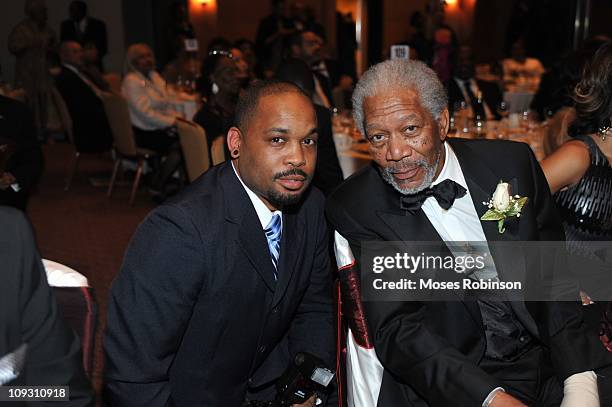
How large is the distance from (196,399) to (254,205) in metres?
0.58

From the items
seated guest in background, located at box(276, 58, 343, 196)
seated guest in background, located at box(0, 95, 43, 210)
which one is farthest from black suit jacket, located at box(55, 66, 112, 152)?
seated guest in background, located at box(276, 58, 343, 196)

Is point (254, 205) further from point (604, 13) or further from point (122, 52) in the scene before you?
point (604, 13)

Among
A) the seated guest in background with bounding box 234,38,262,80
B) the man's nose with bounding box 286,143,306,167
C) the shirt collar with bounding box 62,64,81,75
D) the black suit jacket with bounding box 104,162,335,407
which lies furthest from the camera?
the seated guest in background with bounding box 234,38,262,80

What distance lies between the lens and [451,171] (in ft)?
7.52

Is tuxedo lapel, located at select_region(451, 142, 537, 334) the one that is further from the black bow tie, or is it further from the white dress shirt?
the white dress shirt

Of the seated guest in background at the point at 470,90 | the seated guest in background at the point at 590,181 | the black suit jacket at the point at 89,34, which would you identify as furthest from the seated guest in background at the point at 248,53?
the seated guest in background at the point at 590,181

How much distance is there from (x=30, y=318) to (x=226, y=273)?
0.60 m

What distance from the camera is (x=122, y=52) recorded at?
12.1 meters

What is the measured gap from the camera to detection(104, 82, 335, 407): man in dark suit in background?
1925 mm

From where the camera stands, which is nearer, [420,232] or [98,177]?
[420,232]

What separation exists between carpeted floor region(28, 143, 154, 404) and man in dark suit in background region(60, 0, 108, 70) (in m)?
2.63

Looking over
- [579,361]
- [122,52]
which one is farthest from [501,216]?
[122,52]

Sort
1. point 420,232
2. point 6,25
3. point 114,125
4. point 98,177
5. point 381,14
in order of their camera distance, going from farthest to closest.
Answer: point 381,14 < point 6,25 < point 98,177 < point 114,125 < point 420,232

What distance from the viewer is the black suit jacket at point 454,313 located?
2002mm
